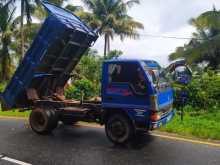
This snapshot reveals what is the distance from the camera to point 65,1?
30.4 metres

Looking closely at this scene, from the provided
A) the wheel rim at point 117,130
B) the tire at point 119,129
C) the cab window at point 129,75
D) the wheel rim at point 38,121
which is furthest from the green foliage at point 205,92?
the wheel rim at point 38,121

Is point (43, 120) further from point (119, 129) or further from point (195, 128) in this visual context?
point (195, 128)

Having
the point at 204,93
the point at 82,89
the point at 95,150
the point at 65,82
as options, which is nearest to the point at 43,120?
the point at 65,82

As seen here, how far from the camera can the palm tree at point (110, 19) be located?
3531cm

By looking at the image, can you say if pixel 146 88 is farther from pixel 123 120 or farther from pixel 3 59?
pixel 3 59

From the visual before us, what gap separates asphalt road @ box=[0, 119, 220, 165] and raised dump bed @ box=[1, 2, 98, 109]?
1.27 m

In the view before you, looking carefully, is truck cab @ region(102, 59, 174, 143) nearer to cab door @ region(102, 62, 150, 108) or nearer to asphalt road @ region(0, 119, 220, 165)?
cab door @ region(102, 62, 150, 108)

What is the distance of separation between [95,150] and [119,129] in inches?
32.5

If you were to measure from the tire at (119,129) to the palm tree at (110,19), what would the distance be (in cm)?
2623

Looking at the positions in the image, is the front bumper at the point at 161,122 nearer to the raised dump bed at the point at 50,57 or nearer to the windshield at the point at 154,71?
the windshield at the point at 154,71

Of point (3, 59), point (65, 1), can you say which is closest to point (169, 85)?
point (65, 1)

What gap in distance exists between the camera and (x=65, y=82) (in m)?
11.7

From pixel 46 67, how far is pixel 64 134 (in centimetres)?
201

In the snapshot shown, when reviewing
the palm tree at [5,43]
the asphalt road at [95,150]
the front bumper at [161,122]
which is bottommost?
the asphalt road at [95,150]
